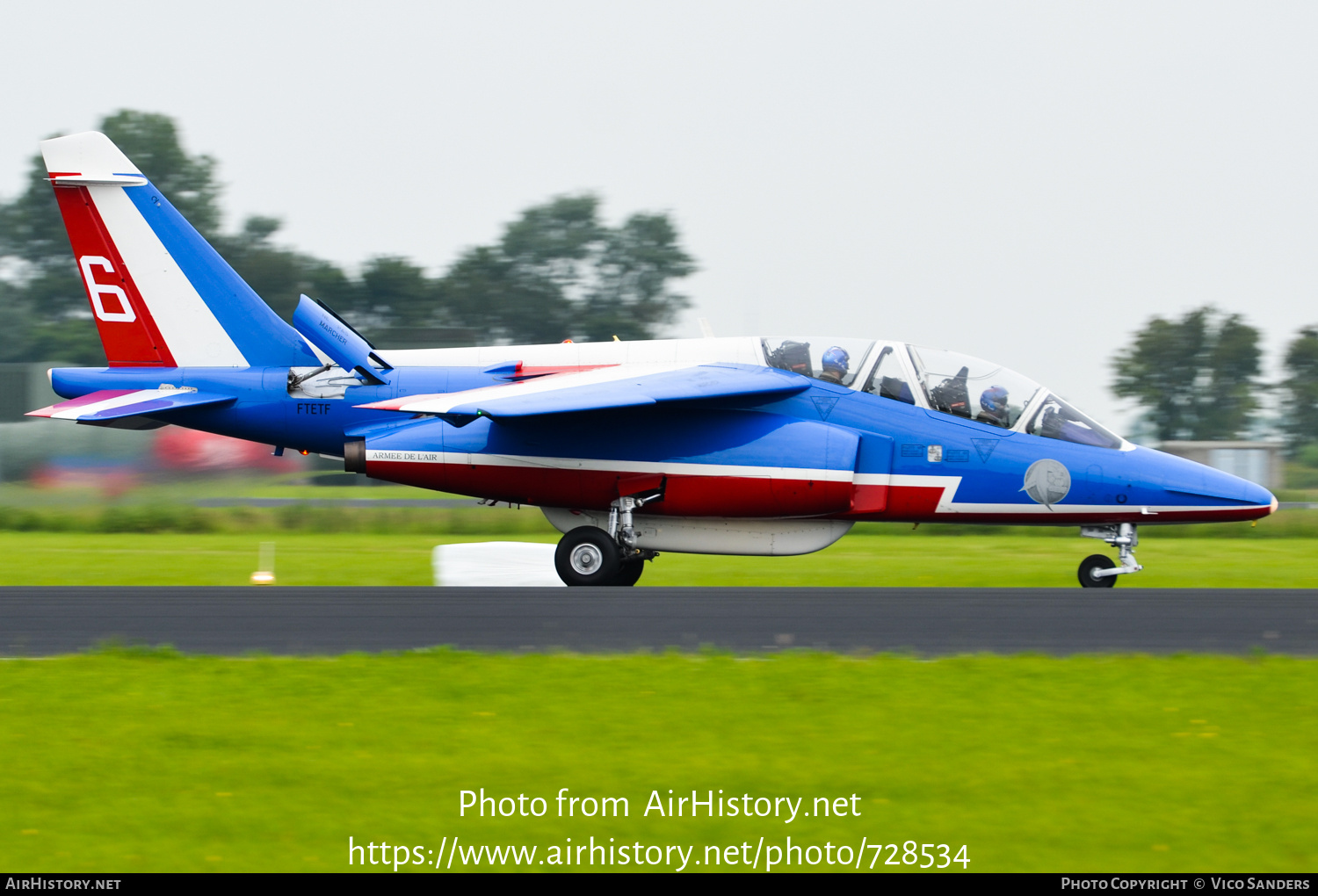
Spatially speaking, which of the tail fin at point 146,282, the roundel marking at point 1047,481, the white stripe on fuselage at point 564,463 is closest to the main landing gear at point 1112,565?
the roundel marking at point 1047,481

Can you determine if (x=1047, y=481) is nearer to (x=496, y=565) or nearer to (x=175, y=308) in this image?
(x=496, y=565)

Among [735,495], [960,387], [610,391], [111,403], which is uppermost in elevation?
[960,387]

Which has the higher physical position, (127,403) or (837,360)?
(837,360)

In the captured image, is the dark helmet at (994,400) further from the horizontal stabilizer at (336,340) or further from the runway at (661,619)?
the horizontal stabilizer at (336,340)

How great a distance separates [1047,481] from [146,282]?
10.5 meters

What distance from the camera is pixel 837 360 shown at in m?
14.2

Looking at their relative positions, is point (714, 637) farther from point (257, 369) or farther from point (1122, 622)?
point (257, 369)

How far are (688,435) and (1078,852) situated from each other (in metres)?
9.57

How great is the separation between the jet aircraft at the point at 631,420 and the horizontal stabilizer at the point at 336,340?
0.03m

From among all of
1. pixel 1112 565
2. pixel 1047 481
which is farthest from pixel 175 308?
pixel 1112 565

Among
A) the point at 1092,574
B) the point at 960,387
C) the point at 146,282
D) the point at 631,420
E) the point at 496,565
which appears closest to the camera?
the point at 1092,574

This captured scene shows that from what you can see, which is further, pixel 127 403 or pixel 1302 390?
pixel 1302 390

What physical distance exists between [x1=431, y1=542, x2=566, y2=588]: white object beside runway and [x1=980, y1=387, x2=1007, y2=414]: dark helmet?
4974mm

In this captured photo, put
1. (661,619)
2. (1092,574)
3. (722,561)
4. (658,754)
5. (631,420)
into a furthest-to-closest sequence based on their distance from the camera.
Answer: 1. (722,561)
2. (631,420)
3. (1092,574)
4. (661,619)
5. (658,754)
